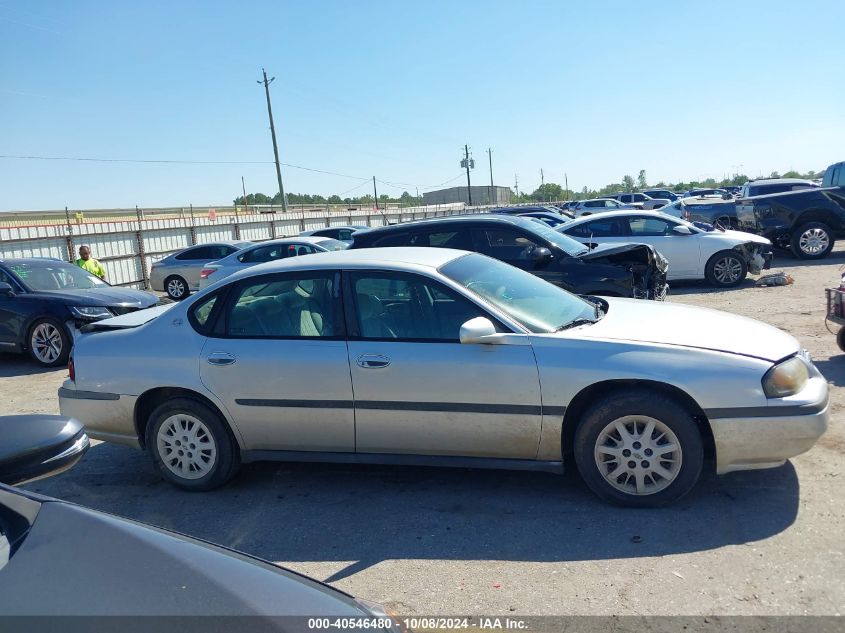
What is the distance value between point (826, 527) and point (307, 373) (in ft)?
9.99

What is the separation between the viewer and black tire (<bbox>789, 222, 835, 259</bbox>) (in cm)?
1482

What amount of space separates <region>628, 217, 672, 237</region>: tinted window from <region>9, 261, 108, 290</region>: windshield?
9375 millimetres

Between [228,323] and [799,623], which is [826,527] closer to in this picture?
[799,623]

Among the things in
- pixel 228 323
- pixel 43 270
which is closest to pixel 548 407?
pixel 228 323

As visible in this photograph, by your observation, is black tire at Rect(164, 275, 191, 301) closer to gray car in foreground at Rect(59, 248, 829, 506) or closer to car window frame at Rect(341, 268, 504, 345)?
gray car in foreground at Rect(59, 248, 829, 506)

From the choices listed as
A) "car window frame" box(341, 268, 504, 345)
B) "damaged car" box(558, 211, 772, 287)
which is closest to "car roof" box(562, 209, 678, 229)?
"damaged car" box(558, 211, 772, 287)

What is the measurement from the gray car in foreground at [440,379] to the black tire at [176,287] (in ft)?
41.8

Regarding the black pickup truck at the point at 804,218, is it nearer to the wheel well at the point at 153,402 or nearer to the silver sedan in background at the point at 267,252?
the silver sedan in background at the point at 267,252

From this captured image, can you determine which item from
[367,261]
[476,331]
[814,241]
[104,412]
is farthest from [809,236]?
[104,412]

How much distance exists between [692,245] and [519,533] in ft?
33.7

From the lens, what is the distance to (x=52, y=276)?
10.0 m

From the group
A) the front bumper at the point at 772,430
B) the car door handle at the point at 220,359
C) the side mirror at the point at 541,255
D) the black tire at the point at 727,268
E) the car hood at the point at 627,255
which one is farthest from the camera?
the black tire at the point at 727,268

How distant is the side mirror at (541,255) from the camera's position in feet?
27.1

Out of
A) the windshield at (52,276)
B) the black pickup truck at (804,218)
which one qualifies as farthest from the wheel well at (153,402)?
the black pickup truck at (804,218)
